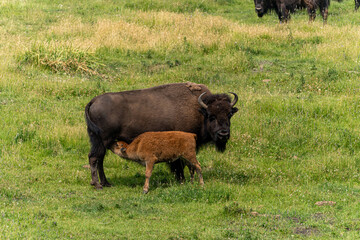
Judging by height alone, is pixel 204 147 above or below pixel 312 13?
below

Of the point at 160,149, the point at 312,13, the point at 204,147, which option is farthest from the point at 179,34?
the point at 160,149

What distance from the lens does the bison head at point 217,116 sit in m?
9.12

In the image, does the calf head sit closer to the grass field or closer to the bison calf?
the bison calf

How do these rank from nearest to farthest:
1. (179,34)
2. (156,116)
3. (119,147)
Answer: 1. (119,147)
2. (156,116)
3. (179,34)

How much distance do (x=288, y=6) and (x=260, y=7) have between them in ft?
3.64

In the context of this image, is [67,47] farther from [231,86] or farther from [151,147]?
[151,147]

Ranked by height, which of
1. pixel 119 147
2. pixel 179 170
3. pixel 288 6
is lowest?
pixel 179 170

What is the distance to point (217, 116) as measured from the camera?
9.20 m

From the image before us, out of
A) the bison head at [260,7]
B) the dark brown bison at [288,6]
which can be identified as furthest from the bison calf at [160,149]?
the bison head at [260,7]

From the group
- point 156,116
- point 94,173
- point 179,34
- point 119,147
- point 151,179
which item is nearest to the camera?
point 119,147

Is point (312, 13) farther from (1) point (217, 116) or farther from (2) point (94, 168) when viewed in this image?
(2) point (94, 168)

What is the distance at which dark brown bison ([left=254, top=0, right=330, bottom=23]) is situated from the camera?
2058 cm

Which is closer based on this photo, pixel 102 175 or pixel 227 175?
pixel 102 175

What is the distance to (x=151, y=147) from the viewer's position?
8.63 m
